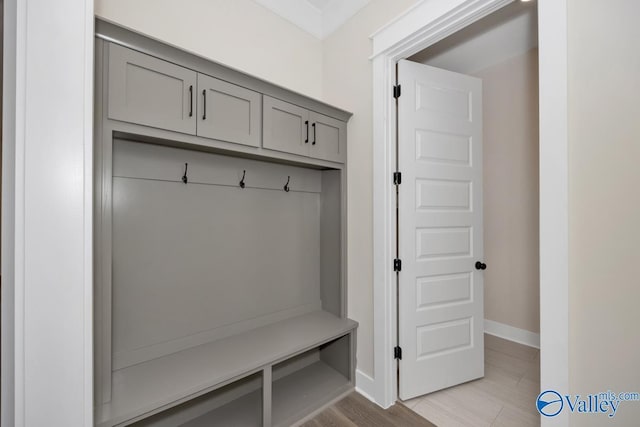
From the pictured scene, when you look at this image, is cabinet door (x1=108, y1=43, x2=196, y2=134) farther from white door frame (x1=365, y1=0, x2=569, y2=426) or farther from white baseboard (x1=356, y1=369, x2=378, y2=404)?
white baseboard (x1=356, y1=369, x2=378, y2=404)

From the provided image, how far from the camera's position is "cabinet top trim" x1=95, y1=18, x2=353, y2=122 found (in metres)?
1.21

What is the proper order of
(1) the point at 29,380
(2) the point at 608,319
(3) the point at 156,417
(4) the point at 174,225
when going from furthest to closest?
(4) the point at 174,225 → (3) the point at 156,417 → (2) the point at 608,319 → (1) the point at 29,380

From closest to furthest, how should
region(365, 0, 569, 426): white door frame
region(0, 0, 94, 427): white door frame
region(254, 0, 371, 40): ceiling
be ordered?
1. region(0, 0, 94, 427): white door frame
2. region(365, 0, 569, 426): white door frame
3. region(254, 0, 371, 40): ceiling

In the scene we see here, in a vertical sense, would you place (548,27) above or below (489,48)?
below

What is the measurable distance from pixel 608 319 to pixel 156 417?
7.25 ft

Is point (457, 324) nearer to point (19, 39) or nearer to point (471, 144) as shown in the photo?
point (471, 144)

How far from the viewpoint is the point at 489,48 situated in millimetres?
2711

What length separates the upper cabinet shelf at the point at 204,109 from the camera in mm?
1254

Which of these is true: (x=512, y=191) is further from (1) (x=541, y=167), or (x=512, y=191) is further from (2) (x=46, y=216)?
(2) (x=46, y=216)

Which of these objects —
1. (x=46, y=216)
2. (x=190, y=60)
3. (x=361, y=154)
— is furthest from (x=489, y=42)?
(x=46, y=216)

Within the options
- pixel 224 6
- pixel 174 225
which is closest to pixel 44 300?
pixel 174 225

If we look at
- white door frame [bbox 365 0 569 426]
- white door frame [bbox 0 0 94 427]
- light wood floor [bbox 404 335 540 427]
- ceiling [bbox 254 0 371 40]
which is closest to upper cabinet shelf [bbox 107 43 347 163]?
white door frame [bbox 0 0 94 427]

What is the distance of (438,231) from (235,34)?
2.05 m

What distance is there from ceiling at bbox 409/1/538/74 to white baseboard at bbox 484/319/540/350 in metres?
2.84
